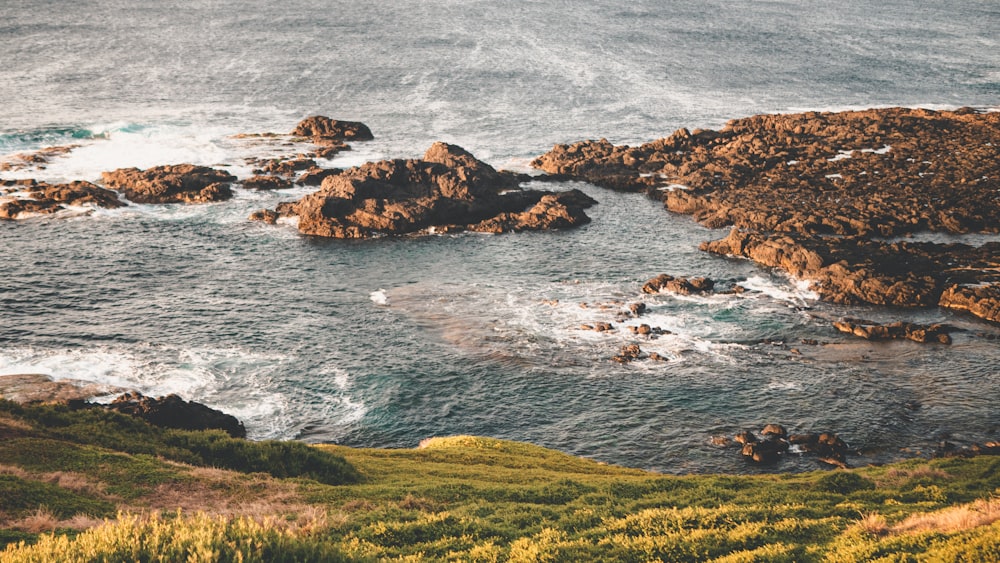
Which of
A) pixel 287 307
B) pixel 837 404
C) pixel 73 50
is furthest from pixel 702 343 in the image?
pixel 73 50

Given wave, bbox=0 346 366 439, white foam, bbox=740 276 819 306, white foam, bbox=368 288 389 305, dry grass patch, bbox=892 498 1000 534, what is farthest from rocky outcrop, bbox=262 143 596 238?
dry grass patch, bbox=892 498 1000 534

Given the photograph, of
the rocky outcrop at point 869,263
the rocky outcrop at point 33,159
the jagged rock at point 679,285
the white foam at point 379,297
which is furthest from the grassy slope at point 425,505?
the rocky outcrop at point 33,159

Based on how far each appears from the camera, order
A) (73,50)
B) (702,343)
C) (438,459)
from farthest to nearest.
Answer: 1. (73,50)
2. (702,343)
3. (438,459)

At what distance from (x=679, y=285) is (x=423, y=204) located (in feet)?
115

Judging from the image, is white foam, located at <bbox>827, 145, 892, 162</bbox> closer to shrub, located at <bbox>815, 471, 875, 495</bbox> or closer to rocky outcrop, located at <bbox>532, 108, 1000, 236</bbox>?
rocky outcrop, located at <bbox>532, 108, 1000, 236</bbox>

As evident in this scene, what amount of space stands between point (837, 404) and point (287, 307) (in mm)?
46959

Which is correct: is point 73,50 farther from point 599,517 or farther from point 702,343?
point 599,517

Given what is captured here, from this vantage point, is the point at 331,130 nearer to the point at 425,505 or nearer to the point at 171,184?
the point at 171,184

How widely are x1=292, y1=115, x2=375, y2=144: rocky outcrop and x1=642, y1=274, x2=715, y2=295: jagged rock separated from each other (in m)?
69.5

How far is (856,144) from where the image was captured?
400ft

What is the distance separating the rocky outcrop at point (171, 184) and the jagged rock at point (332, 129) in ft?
87.7

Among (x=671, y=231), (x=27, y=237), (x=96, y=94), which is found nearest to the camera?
(x=27, y=237)

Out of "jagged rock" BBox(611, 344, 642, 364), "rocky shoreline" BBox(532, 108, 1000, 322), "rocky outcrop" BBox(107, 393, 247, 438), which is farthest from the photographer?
"rocky shoreline" BBox(532, 108, 1000, 322)

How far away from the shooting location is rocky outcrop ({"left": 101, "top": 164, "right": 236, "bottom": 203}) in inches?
4090
